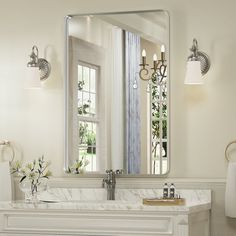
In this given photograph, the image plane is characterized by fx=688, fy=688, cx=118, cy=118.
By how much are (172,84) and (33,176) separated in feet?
3.57

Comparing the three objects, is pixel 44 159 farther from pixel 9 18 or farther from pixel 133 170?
pixel 9 18

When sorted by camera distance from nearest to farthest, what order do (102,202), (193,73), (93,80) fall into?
(193,73) → (102,202) → (93,80)

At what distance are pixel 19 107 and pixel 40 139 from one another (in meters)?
0.27

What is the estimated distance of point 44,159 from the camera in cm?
471

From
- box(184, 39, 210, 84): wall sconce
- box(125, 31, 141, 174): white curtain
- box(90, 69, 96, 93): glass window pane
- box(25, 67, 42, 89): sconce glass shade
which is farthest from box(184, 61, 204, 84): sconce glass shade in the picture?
box(25, 67, 42, 89): sconce glass shade

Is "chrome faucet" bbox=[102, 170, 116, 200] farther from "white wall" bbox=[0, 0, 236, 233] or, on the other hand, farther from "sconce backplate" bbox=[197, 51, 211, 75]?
"sconce backplate" bbox=[197, 51, 211, 75]

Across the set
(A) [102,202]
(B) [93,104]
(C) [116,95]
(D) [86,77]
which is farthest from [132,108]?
(A) [102,202]

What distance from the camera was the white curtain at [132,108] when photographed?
4512 mm

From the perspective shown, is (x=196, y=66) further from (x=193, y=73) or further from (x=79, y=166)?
(x=79, y=166)

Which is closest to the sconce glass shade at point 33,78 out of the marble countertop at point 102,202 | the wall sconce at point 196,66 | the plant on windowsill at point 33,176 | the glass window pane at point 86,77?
the glass window pane at point 86,77

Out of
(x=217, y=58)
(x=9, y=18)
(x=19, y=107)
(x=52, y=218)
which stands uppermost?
(x=9, y=18)

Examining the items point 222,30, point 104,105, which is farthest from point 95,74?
point 222,30

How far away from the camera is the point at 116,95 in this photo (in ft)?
15.0

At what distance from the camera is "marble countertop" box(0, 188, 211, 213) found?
3.97 m
